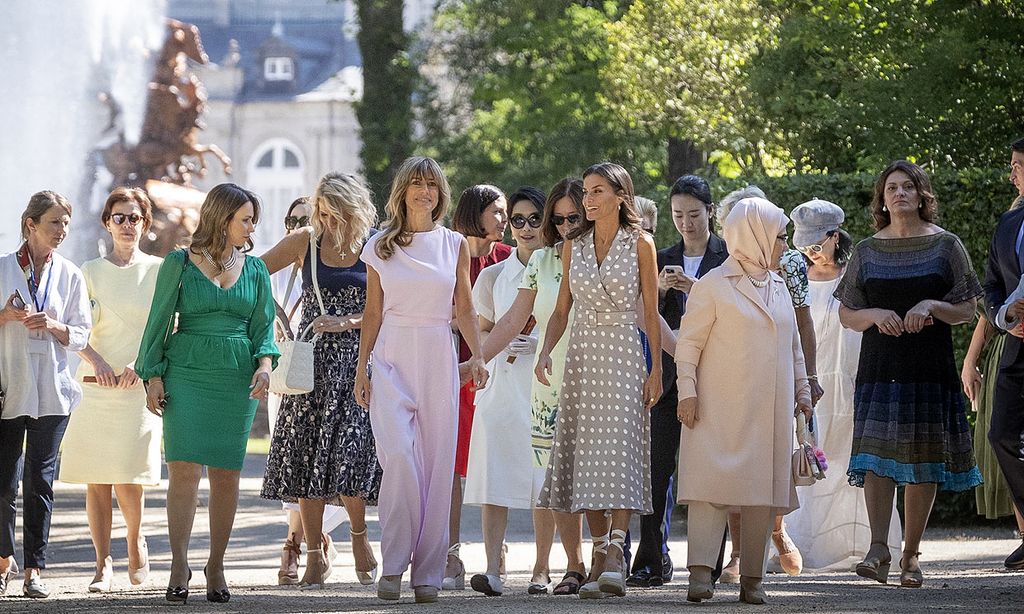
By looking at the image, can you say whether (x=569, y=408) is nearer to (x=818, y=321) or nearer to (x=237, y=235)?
(x=237, y=235)

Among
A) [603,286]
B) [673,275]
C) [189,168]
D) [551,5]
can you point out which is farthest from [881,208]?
[189,168]

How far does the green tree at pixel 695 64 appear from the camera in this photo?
61.0ft

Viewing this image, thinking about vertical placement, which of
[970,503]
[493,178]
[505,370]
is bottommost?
[970,503]

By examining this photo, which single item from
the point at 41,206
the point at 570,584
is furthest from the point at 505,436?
the point at 41,206

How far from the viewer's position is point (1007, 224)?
7984 mm

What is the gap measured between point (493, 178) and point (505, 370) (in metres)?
19.6

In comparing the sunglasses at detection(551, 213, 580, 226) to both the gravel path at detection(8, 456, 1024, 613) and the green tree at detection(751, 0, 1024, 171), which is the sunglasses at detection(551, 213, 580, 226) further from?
the green tree at detection(751, 0, 1024, 171)


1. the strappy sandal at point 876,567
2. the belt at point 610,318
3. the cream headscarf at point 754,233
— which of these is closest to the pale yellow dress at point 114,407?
the belt at point 610,318

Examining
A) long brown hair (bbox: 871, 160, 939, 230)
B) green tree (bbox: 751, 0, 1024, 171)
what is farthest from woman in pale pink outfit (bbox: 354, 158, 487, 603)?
green tree (bbox: 751, 0, 1024, 171)

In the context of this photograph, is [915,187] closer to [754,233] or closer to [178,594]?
[754,233]

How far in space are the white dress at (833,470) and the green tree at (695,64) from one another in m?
8.78

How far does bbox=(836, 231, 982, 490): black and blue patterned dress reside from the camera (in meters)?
7.96

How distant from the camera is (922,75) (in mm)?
12414

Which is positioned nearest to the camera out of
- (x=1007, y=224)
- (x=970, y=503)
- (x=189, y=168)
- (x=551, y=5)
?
(x=1007, y=224)
